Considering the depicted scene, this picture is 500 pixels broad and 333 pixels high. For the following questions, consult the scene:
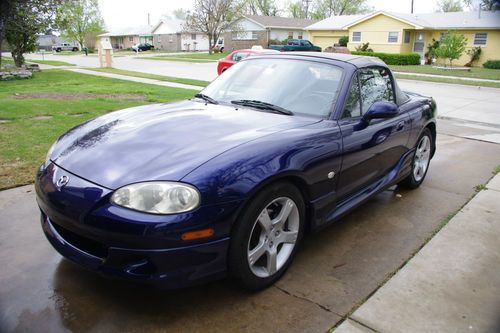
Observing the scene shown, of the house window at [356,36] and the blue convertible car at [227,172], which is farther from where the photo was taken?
the house window at [356,36]

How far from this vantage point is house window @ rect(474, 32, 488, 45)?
31817 millimetres

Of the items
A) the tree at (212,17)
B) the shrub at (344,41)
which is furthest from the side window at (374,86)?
the tree at (212,17)

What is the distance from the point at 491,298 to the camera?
9.26ft

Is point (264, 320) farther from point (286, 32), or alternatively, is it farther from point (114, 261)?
point (286, 32)

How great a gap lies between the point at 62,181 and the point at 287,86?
196 centimetres

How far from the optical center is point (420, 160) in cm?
495

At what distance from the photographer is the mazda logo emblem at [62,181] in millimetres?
2506

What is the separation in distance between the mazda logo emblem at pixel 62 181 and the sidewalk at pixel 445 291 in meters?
1.84

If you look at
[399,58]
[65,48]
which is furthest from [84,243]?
[65,48]

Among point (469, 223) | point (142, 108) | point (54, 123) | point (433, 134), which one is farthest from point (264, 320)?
point (54, 123)

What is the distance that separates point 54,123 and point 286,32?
4890 cm

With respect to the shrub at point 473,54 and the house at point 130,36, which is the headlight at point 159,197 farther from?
the house at point 130,36

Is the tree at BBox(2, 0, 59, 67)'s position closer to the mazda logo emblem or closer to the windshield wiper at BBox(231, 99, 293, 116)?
the windshield wiper at BBox(231, 99, 293, 116)

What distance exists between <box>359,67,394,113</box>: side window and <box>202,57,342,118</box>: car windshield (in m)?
0.32
